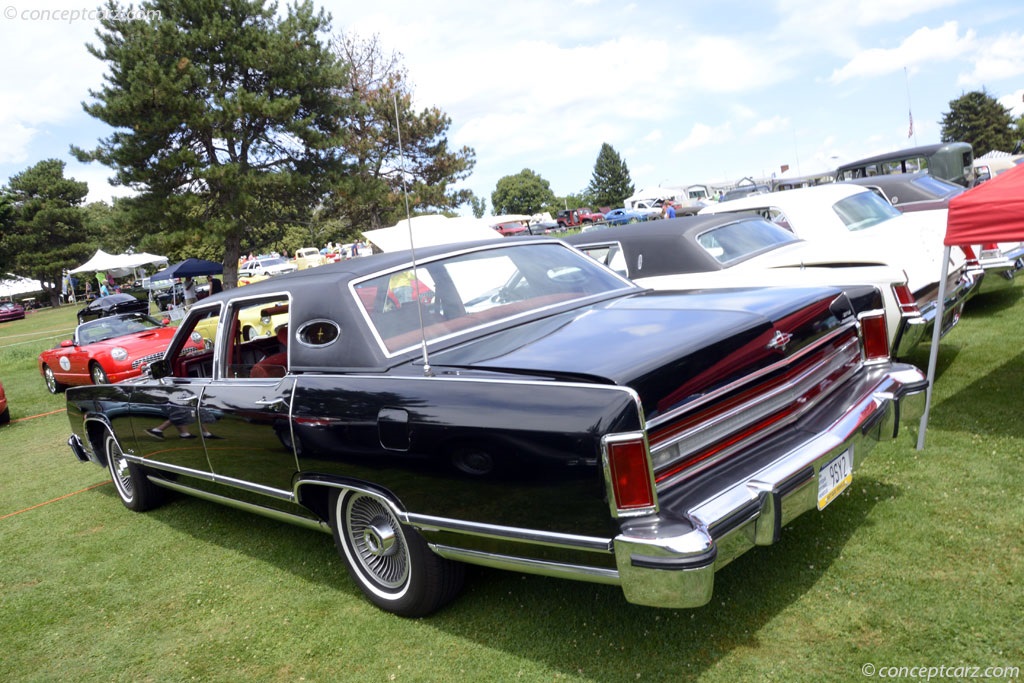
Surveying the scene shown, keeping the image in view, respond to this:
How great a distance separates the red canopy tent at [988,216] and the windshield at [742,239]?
2618mm

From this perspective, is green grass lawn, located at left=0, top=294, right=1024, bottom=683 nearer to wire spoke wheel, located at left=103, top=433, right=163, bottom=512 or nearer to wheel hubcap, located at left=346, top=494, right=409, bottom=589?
wheel hubcap, located at left=346, top=494, right=409, bottom=589

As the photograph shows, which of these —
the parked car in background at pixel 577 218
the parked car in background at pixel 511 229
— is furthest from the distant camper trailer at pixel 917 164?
the parked car in background at pixel 577 218

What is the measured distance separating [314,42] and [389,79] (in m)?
8.59

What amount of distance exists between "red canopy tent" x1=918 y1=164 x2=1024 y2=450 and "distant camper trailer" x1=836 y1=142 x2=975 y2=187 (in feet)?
55.3

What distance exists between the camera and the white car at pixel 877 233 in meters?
5.73

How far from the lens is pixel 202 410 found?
4.16 metres

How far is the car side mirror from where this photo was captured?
15.4ft

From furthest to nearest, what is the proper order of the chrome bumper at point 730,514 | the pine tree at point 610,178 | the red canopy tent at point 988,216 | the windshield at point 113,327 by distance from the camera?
1. the pine tree at point 610,178
2. the windshield at point 113,327
3. the red canopy tent at point 988,216
4. the chrome bumper at point 730,514

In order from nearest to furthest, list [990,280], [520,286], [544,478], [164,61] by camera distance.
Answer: [544,478]
[520,286]
[990,280]
[164,61]

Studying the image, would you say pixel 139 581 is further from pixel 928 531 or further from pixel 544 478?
pixel 928 531

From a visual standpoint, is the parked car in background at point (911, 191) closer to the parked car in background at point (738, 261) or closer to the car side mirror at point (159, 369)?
the parked car in background at point (738, 261)

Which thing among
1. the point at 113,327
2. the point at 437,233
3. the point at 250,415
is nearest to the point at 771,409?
the point at 250,415

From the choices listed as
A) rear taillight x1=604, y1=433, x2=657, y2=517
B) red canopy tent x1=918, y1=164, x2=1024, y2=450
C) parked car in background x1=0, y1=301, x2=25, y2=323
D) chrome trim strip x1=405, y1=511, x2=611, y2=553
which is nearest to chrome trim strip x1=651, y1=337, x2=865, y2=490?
rear taillight x1=604, y1=433, x2=657, y2=517

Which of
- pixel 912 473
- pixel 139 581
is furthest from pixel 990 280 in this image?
pixel 139 581
